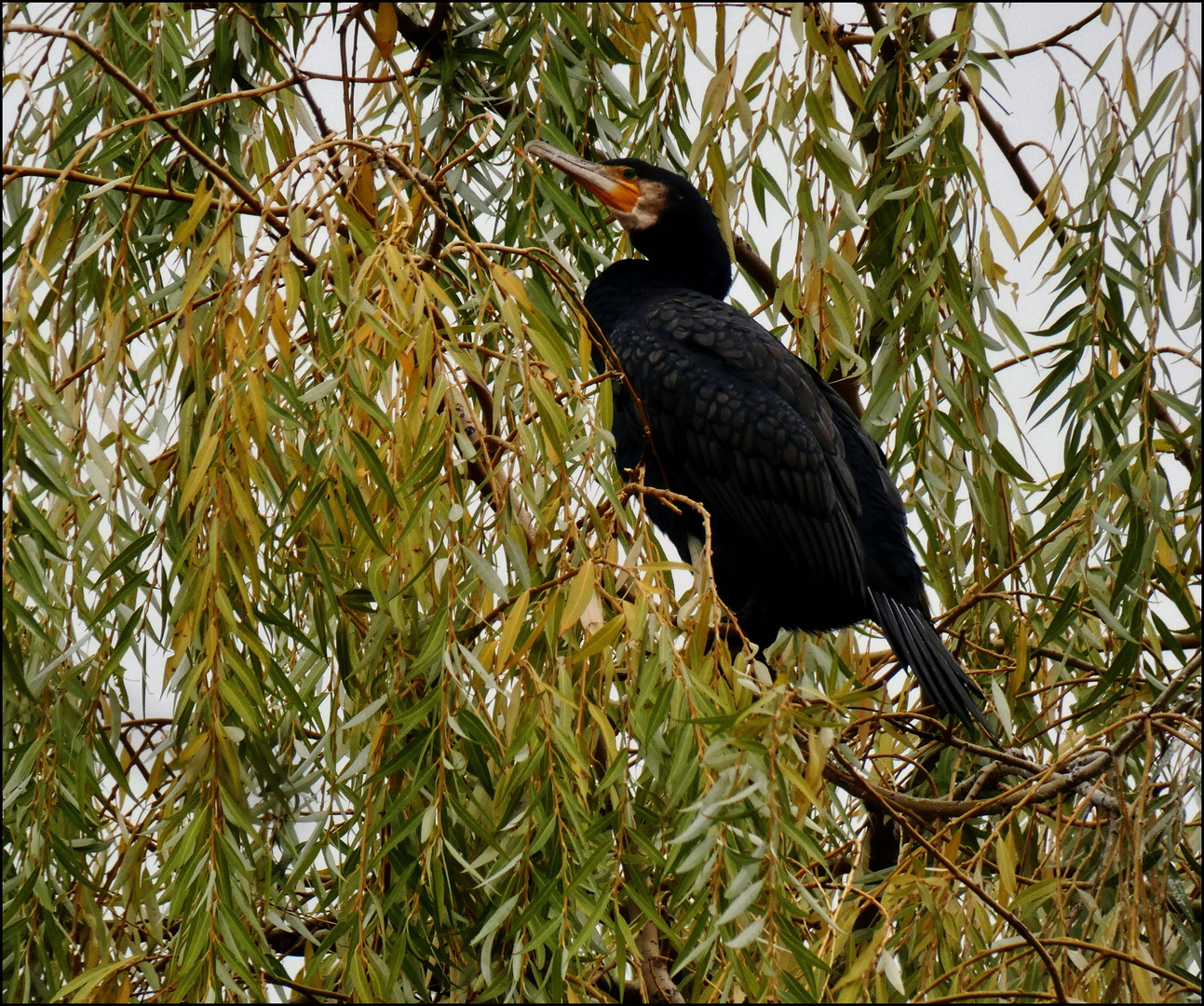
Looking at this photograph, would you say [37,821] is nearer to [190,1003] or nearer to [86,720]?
[86,720]

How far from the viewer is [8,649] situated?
168 cm

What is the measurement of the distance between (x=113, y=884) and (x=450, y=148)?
1.47 meters

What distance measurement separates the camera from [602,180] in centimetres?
308

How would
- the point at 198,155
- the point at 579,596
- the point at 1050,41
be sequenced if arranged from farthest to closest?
the point at 1050,41 → the point at 198,155 → the point at 579,596

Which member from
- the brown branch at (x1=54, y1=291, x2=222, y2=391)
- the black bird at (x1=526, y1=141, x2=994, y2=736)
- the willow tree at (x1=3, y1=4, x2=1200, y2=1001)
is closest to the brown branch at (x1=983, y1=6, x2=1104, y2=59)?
the willow tree at (x1=3, y1=4, x2=1200, y2=1001)

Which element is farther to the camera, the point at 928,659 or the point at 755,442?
the point at 755,442

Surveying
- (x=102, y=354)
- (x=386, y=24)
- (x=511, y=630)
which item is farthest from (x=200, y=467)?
(x=386, y=24)

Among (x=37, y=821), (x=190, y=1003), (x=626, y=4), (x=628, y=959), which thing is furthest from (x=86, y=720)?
(x=626, y=4)

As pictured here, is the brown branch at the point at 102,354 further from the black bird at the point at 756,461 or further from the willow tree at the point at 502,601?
the black bird at the point at 756,461

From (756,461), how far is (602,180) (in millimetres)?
678

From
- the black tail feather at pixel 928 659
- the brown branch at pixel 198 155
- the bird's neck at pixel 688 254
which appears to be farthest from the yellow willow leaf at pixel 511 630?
the bird's neck at pixel 688 254

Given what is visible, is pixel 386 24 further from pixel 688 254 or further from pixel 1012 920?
pixel 1012 920

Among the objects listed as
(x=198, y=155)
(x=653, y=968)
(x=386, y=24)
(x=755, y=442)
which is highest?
(x=386, y=24)

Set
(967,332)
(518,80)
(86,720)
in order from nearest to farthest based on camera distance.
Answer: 1. (86,720)
2. (967,332)
3. (518,80)
